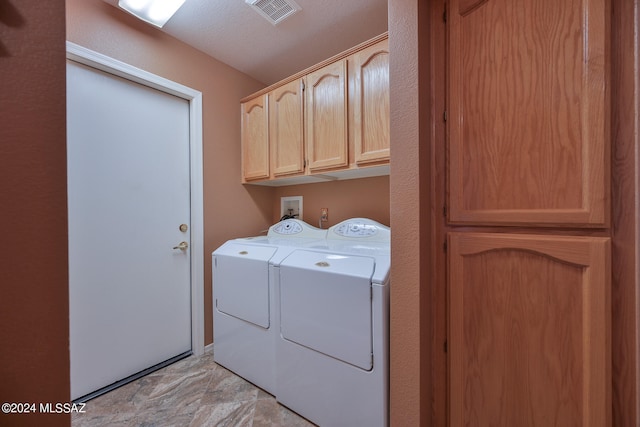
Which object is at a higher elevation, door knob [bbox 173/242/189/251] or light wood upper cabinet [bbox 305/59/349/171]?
light wood upper cabinet [bbox 305/59/349/171]

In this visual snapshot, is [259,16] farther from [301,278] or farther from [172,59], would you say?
[301,278]

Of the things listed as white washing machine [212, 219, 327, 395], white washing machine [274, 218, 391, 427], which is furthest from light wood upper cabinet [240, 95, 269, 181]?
white washing machine [274, 218, 391, 427]

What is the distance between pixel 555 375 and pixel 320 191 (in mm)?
1843

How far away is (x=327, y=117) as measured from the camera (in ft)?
5.83

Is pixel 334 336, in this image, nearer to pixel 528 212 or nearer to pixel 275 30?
pixel 528 212

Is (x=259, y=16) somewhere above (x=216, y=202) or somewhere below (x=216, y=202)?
above

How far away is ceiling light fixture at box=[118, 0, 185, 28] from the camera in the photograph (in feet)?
4.77

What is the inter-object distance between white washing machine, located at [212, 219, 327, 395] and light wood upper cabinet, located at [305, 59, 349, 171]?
62 cm

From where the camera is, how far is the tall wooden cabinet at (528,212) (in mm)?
753

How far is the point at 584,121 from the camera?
29.9 inches

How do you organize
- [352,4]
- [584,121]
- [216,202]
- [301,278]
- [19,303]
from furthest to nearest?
[216,202]
[352,4]
[301,278]
[584,121]
[19,303]

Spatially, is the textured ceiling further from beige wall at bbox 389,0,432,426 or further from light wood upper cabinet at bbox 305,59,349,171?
beige wall at bbox 389,0,432,426

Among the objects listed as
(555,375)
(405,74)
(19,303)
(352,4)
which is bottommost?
(555,375)

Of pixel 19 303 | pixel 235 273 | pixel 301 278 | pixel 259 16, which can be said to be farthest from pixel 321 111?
pixel 19 303
